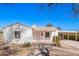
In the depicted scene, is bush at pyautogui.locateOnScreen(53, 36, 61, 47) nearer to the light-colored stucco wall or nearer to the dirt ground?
the dirt ground

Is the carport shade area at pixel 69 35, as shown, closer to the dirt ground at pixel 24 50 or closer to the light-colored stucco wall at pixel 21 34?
the dirt ground at pixel 24 50

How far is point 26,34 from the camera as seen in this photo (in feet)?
18.2

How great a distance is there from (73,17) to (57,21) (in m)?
0.24

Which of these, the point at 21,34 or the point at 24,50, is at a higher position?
the point at 21,34

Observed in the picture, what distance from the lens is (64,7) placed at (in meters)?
5.53

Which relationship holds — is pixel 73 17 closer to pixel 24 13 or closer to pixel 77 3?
pixel 77 3

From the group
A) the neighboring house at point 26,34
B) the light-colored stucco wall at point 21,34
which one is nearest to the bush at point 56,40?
the neighboring house at point 26,34

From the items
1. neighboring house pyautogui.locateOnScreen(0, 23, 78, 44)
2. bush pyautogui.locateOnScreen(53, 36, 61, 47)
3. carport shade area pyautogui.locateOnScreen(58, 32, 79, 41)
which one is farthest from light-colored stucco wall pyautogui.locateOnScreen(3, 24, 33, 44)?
carport shade area pyautogui.locateOnScreen(58, 32, 79, 41)

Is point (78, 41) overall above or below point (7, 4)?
below

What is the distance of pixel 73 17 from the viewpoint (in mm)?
5523

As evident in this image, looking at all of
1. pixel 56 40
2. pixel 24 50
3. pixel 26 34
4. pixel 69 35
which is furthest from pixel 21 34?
pixel 69 35

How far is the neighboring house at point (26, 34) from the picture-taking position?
5.53 meters

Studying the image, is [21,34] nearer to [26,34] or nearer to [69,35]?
[26,34]

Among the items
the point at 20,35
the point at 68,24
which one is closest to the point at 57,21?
the point at 68,24
